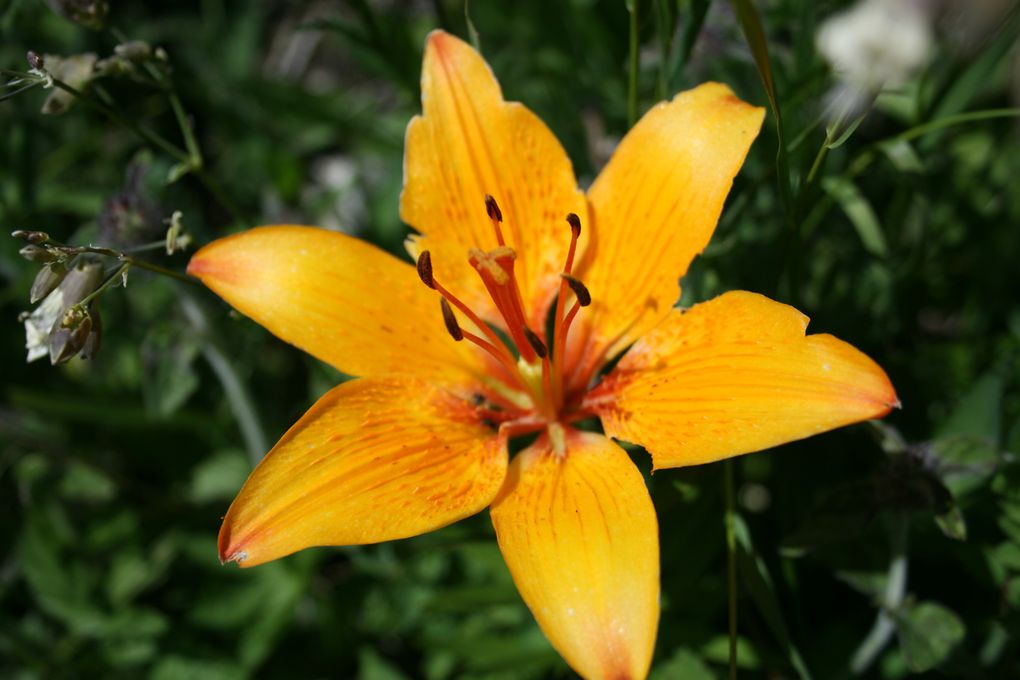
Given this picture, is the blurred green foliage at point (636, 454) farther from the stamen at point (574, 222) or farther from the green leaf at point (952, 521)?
the stamen at point (574, 222)

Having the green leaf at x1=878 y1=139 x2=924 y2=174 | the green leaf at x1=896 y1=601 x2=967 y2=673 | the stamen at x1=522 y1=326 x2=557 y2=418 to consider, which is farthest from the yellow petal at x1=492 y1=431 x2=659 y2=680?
the green leaf at x1=878 y1=139 x2=924 y2=174

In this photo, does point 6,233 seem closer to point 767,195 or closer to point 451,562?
point 451,562

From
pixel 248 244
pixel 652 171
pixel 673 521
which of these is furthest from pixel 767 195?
pixel 248 244

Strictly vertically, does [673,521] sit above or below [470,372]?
below

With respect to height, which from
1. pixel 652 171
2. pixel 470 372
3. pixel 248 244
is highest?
pixel 652 171

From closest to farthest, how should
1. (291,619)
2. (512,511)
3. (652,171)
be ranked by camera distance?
(512,511)
(652,171)
(291,619)

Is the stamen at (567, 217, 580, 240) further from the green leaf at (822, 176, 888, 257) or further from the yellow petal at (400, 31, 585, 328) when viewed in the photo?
the green leaf at (822, 176, 888, 257)
